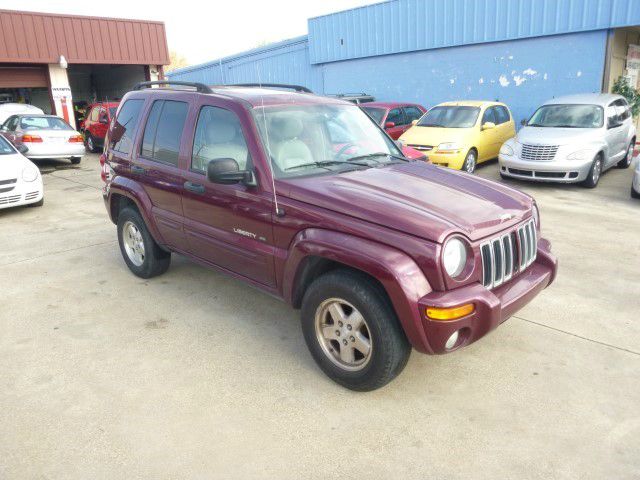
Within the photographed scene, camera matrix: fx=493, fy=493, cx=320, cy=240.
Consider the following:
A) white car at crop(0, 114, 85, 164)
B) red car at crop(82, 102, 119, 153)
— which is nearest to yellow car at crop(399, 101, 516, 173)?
white car at crop(0, 114, 85, 164)

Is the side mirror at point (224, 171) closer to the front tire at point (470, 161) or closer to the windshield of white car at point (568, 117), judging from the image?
the front tire at point (470, 161)

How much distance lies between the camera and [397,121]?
11922 millimetres

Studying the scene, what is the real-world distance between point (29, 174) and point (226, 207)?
6227 mm

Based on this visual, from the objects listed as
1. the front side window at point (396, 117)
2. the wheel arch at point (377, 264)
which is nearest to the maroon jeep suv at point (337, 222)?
the wheel arch at point (377, 264)

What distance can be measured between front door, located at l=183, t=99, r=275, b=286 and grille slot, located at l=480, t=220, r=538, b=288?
1429 mm

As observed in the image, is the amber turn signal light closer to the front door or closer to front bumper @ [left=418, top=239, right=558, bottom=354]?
front bumper @ [left=418, top=239, right=558, bottom=354]

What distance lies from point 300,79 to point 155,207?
16.6 metres

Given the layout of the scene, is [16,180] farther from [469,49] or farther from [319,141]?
[469,49]

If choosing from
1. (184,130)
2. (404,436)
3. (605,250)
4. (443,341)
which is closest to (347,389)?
(404,436)

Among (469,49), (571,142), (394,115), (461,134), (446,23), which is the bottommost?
(571,142)

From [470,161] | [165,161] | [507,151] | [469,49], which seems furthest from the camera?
[469,49]

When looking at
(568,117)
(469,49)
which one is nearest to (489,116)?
(568,117)

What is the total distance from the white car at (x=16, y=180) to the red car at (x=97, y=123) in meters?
7.21

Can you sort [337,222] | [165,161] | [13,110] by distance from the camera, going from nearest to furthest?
[337,222] → [165,161] → [13,110]
